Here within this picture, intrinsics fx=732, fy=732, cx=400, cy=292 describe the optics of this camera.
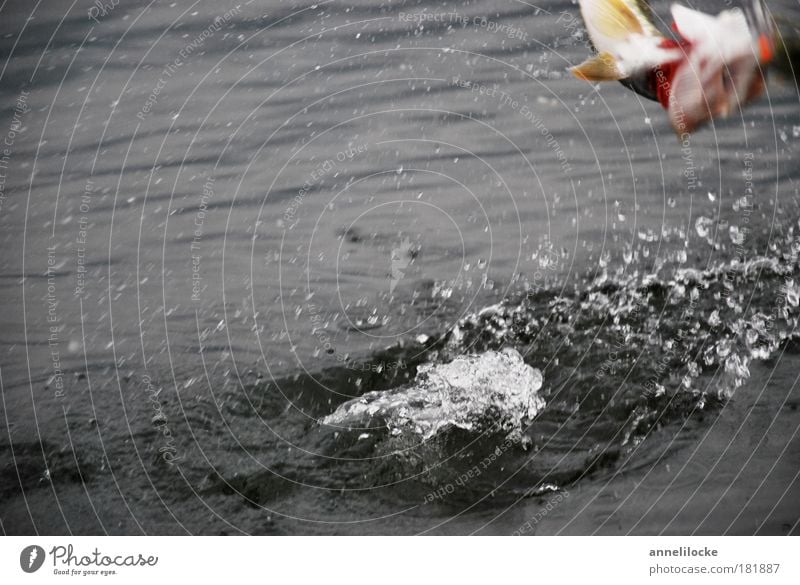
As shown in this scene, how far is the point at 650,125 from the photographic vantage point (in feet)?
2.57

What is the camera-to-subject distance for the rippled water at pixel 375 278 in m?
0.75

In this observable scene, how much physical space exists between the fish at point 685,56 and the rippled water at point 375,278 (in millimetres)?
20

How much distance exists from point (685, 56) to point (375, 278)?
1.33 feet

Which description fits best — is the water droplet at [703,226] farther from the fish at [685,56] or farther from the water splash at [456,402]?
the water splash at [456,402]
